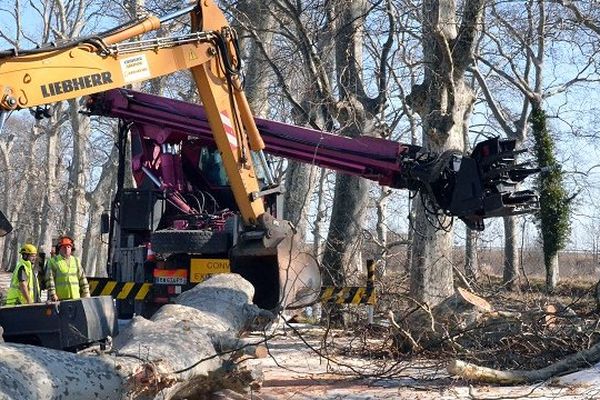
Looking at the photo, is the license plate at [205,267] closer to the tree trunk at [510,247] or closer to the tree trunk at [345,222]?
the tree trunk at [345,222]

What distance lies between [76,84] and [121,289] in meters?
4.29

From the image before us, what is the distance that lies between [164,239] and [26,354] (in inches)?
232

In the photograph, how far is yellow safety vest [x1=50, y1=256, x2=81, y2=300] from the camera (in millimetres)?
11359

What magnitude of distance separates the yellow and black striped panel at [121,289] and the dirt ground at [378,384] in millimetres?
2451

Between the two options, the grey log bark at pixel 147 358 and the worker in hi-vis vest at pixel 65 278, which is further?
the worker in hi-vis vest at pixel 65 278

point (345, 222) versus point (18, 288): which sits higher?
point (345, 222)

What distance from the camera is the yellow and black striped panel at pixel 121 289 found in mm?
11141

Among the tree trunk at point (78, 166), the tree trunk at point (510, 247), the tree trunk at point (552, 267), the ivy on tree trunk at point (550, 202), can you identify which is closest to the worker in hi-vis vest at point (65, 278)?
the tree trunk at point (510, 247)

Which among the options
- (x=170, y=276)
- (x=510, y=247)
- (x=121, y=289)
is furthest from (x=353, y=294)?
(x=510, y=247)

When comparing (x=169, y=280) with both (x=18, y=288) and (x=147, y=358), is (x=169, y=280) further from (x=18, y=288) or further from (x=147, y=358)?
(x=147, y=358)

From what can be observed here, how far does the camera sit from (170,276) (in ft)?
36.3

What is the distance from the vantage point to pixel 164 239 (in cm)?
1065

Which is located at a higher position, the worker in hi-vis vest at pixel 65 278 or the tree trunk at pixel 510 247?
the tree trunk at pixel 510 247

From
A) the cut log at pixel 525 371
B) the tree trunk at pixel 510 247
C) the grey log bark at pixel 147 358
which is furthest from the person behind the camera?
the tree trunk at pixel 510 247
